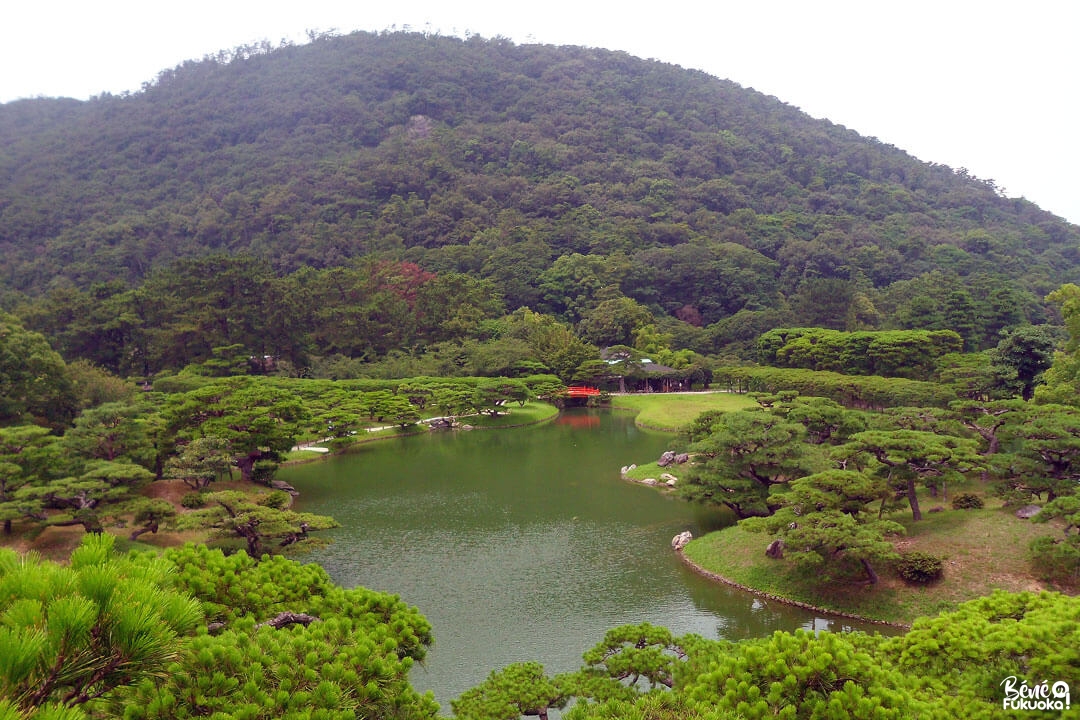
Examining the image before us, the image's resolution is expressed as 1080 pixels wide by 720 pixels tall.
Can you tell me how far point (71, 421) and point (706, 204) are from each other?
8220cm

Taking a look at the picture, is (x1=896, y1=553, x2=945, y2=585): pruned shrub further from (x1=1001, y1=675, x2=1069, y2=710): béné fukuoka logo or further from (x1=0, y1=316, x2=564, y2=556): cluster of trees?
(x1=0, y1=316, x2=564, y2=556): cluster of trees

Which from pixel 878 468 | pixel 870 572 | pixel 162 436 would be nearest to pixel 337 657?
pixel 870 572

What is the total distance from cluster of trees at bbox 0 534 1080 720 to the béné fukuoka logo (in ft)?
0.34

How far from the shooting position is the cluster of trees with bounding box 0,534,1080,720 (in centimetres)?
294

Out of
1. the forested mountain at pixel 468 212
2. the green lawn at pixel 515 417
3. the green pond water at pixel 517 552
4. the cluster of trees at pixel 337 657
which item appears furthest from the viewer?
the forested mountain at pixel 468 212

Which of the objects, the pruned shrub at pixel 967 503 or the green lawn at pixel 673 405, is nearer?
the pruned shrub at pixel 967 503

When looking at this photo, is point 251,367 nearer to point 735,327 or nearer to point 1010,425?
point 735,327

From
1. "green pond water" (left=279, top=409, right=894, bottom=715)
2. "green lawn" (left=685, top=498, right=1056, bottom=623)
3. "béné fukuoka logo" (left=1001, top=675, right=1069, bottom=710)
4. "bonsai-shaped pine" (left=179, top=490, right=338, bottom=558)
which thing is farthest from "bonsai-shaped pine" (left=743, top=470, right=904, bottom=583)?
"bonsai-shaped pine" (left=179, top=490, right=338, bottom=558)

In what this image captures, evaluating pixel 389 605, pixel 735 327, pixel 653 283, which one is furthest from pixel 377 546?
pixel 653 283

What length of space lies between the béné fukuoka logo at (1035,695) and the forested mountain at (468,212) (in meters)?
45.6

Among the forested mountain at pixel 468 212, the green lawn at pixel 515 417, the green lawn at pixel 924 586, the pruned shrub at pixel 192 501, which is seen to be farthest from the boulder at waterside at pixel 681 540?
the forested mountain at pixel 468 212

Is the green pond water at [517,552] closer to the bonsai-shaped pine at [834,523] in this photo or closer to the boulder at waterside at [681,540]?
the boulder at waterside at [681,540]

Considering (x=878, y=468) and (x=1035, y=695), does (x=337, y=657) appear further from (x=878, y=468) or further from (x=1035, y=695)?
(x=878, y=468)

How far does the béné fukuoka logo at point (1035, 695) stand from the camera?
605 cm
